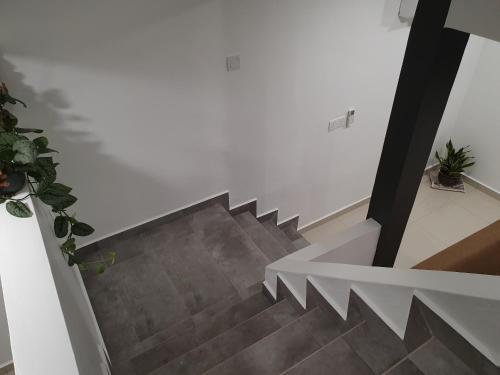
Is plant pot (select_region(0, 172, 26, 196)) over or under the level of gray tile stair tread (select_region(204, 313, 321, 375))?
over

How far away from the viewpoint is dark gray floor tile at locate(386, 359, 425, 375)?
5.44 feet

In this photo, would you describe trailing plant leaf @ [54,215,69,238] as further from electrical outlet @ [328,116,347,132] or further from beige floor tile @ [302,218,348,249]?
beige floor tile @ [302,218,348,249]

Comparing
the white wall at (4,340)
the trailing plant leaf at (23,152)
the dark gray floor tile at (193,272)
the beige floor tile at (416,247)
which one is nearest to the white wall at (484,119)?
the beige floor tile at (416,247)

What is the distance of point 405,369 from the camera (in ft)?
5.50

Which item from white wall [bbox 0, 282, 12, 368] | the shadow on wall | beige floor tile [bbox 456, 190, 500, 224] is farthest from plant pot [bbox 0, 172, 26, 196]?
beige floor tile [bbox 456, 190, 500, 224]

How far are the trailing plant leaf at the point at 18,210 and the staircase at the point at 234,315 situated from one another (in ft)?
3.74

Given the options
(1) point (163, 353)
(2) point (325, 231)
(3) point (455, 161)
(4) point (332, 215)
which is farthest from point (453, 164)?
(1) point (163, 353)

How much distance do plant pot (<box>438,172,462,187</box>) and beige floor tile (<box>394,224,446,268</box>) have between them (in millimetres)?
867

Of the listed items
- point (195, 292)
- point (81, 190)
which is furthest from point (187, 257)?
point (81, 190)

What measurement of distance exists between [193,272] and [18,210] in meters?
1.52

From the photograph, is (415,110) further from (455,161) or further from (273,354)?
(455,161)

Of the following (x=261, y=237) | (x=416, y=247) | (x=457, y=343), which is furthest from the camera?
(x=416, y=247)

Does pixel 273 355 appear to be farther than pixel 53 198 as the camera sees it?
Yes

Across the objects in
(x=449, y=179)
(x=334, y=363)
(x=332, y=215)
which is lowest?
(x=332, y=215)
